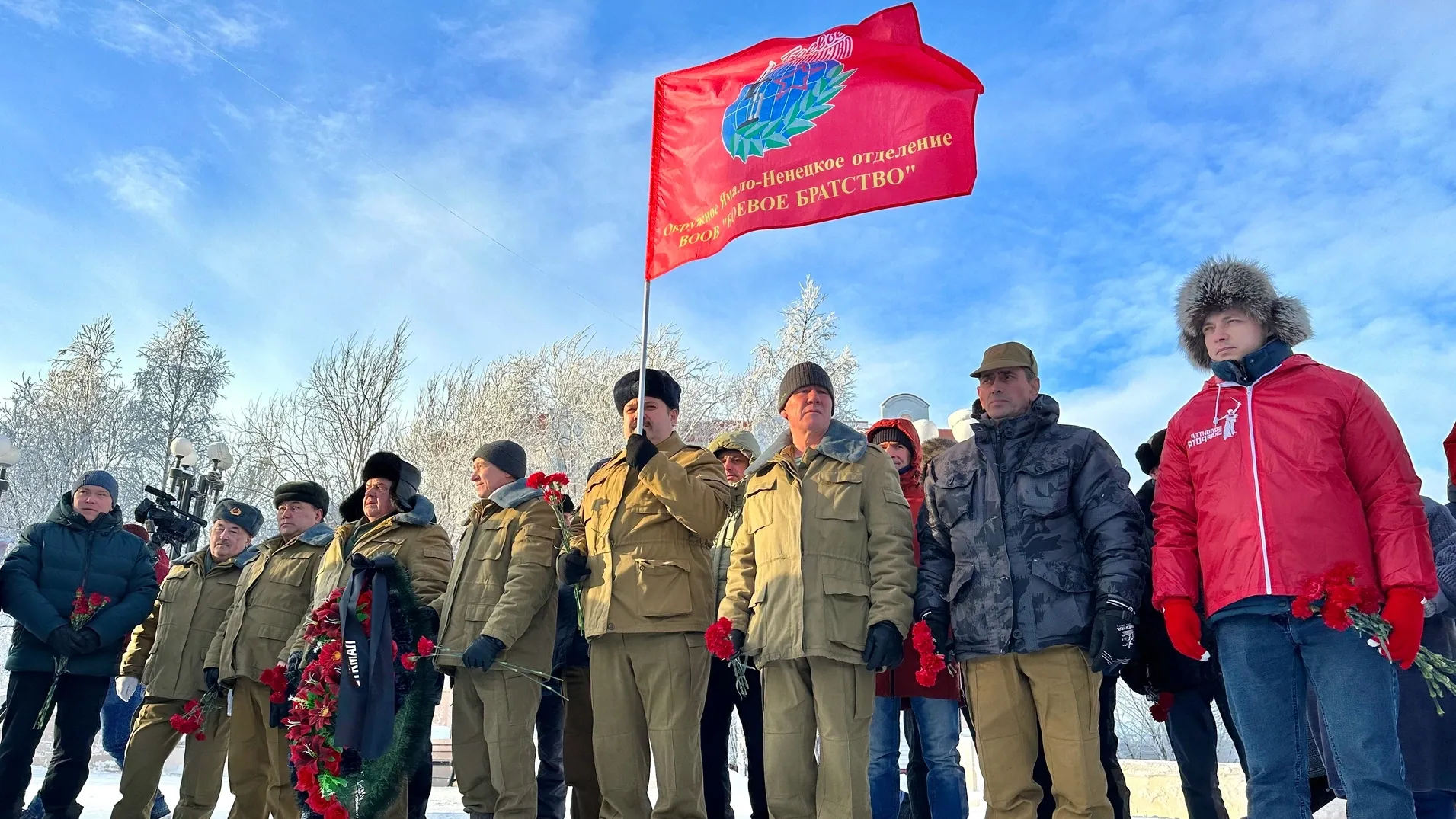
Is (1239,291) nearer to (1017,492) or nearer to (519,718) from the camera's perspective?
(1017,492)

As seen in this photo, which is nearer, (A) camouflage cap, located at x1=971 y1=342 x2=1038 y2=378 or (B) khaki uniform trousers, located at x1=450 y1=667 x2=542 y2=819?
(A) camouflage cap, located at x1=971 y1=342 x2=1038 y2=378

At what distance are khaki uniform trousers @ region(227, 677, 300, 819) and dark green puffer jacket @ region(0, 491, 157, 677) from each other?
46.2 inches

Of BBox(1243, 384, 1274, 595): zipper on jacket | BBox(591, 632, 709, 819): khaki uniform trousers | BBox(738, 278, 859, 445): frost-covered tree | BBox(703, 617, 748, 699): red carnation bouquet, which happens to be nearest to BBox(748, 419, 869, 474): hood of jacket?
BBox(703, 617, 748, 699): red carnation bouquet

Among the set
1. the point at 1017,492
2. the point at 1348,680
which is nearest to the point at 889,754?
the point at 1017,492

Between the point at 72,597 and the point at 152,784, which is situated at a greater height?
the point at 72,597

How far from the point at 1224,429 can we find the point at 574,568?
9.93 feet

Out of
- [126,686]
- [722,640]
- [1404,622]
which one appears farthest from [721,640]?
[126,686]

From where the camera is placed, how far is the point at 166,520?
9.89m

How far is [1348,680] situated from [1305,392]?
961 millimetres

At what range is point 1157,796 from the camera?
912cm

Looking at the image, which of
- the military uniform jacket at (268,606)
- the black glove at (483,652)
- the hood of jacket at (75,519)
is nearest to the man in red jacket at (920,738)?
the black glove at (483,652)

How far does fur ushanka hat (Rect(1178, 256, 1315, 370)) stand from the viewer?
3660 millimetres

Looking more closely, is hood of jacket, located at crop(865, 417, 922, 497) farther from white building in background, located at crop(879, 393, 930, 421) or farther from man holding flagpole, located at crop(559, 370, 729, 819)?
white building in background, located at crop(879, 393, 930, 421)

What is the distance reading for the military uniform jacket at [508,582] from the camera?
5.18m
